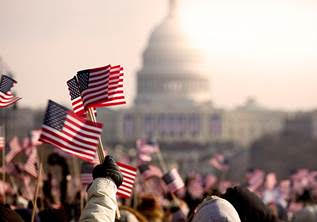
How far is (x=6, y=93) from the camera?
18141mm

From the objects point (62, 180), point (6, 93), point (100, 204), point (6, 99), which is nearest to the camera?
point (100, 204)

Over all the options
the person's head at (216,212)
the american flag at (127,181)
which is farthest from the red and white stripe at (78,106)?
the person's head at (216,212)

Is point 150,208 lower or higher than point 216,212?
lower

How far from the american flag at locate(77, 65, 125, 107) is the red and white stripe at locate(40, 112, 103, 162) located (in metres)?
0.66

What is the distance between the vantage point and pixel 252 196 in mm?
12609

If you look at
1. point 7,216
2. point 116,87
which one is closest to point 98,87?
point 116,87

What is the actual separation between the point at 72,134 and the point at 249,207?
2.13 meters

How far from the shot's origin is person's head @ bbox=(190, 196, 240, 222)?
11648 mm

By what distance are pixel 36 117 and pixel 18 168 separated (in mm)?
157487

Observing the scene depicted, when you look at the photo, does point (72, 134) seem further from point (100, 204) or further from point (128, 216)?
point (100, 204)

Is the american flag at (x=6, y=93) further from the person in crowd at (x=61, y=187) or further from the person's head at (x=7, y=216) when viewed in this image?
the person's head at (x=7, y=216)

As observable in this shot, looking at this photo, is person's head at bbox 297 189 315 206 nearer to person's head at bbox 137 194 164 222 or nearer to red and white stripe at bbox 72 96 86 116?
person's head at bbox 137 194 164 222

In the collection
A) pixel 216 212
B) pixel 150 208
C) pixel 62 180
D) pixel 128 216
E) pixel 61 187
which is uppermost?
pixel 216 212

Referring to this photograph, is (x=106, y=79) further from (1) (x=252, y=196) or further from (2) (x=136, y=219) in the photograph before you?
(1) (x=252, y=196)
